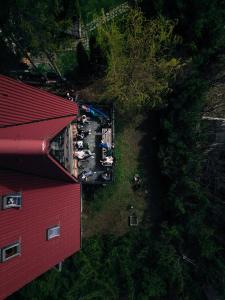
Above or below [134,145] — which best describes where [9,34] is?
above

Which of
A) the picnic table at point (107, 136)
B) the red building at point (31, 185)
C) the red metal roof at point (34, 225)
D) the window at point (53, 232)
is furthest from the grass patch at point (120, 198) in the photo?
the window at point (53, 232)

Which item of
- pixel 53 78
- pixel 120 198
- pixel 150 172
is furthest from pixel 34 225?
pixel 53 78

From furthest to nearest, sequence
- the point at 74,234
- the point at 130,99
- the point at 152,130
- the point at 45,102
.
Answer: the point at 152,130 → the point at 130,99 → the point at 74,234 → the point at 45,102

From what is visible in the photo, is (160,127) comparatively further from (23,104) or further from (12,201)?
(12,201)

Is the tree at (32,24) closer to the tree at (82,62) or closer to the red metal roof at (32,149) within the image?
the tree at (82,62)

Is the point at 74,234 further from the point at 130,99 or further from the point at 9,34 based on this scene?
the point at 9,34

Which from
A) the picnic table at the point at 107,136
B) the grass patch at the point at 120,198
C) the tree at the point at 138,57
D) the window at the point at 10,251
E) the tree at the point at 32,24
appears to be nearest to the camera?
the window at the point at 10,251

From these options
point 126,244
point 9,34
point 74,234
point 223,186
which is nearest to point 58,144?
point 74,234
